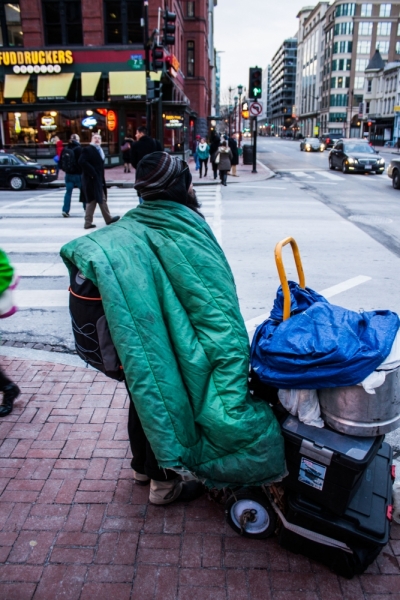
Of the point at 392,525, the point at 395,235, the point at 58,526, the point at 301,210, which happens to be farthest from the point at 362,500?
the point at 301,210

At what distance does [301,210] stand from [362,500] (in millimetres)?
11442

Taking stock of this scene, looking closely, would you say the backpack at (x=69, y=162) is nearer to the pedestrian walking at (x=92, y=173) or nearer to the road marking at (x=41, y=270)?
the pedestrian walking at (x=92, y=173)

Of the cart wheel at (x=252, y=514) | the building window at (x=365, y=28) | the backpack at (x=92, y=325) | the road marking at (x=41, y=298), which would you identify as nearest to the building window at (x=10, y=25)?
the road marking at (x=41, y=298)

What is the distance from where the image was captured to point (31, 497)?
9.39 ft

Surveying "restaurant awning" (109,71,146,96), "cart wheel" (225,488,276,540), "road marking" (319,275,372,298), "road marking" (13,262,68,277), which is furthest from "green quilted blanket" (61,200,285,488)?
"restaurant awning" (109,71,146,96)

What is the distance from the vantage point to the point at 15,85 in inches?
1094

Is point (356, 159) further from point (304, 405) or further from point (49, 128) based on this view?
point (304, 405)

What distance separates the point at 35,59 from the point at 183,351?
98.9 feet

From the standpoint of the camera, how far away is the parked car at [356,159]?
79.3ft

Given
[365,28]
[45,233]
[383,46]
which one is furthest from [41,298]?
[383,46]

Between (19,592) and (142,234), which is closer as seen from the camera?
(19,592)

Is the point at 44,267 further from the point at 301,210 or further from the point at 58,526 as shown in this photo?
the point at 301,210

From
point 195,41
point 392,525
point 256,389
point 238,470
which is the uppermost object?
point 195,41

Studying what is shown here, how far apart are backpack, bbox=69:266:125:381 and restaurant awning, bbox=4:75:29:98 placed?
95.0 feet
